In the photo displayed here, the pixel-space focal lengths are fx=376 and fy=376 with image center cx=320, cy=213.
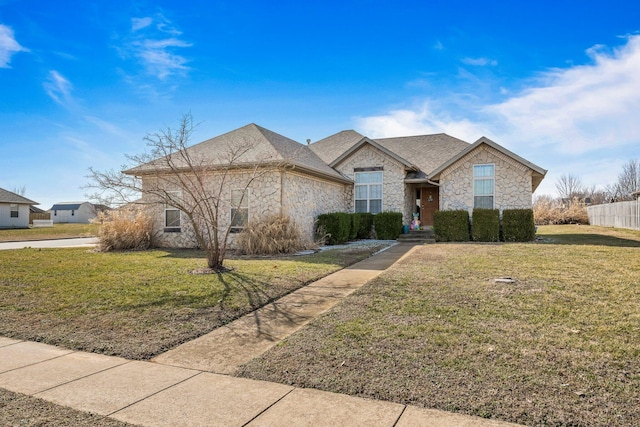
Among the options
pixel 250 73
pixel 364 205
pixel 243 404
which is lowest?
pixel 243 404

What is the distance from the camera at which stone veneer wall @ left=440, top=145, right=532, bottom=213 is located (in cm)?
1716

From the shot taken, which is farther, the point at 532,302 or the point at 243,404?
the point at 532,302

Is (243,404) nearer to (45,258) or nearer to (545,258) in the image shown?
(545,258)

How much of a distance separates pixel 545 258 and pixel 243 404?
9.50 meters

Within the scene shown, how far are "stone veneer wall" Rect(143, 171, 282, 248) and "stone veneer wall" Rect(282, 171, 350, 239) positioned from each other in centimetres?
44

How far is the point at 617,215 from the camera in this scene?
24.6 metres

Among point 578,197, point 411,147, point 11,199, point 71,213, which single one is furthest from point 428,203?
point 71,213

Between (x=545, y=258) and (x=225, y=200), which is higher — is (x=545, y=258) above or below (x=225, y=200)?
below

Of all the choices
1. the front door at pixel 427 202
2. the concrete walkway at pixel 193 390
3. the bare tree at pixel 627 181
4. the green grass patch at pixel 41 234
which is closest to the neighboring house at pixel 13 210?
the green grass patch at pixel 41 234

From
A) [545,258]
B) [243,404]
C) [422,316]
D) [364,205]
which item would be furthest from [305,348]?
[364,205]

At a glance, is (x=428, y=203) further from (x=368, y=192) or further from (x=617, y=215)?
(x=617, y=215)

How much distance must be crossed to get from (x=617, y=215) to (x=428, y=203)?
13.7m

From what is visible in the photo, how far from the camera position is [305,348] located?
4.41 metres

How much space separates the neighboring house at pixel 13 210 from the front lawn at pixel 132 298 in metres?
34.7
